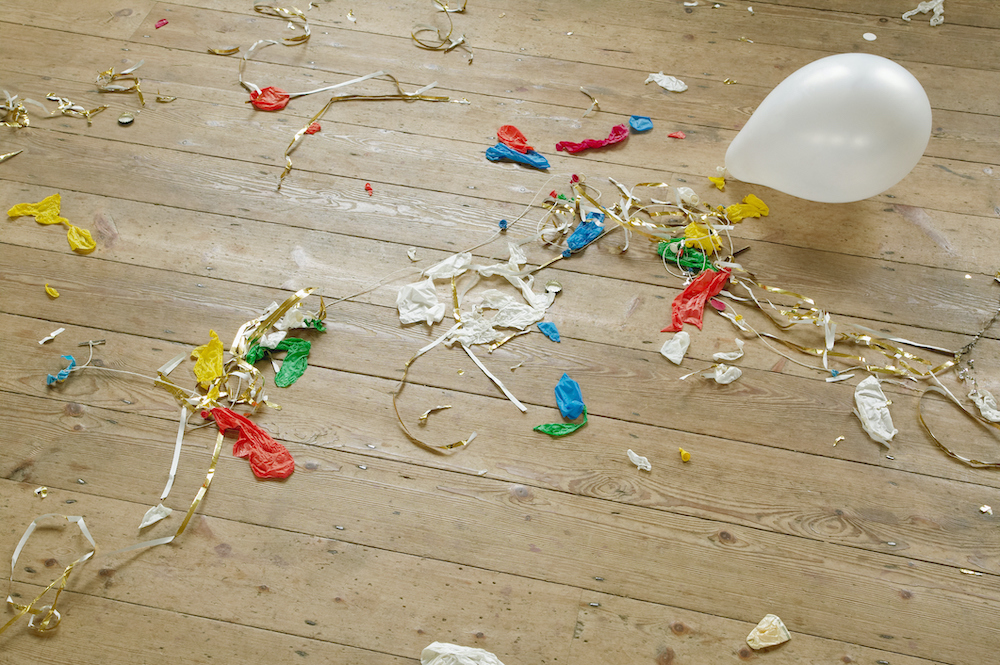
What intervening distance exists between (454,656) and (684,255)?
3.14 feet

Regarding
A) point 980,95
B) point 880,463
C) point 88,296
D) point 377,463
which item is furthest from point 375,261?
point 980,95

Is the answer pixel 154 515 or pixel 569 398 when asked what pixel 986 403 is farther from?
pixel 154 515

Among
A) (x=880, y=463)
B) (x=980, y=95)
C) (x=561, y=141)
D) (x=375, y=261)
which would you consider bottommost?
(x=880, y=463)

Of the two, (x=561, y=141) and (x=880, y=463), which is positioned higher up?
(x=561, y=141)

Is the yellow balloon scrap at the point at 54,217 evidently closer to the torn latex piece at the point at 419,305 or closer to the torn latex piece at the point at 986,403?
the torn latex piece at the point at 419,305

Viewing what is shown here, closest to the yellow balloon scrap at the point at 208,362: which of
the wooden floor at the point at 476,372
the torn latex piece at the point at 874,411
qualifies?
the wooden floor at the point at 476,372

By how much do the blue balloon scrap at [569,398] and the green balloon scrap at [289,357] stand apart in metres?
0.51

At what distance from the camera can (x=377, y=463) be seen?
1344 millimetres

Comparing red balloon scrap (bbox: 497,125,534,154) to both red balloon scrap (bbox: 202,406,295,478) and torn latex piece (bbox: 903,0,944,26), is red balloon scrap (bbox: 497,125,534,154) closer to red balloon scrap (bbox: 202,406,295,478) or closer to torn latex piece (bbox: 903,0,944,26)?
red balloon scrap (bbox: 202,406,295,478)

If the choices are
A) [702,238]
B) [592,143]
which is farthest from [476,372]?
[592,143]

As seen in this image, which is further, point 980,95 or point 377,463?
point 980,95

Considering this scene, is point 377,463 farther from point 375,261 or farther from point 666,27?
point 666,27

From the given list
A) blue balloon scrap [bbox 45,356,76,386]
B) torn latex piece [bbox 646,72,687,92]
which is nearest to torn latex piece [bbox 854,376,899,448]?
torn latex piece [bbox 646,72,687,92]

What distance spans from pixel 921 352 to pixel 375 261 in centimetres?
117
